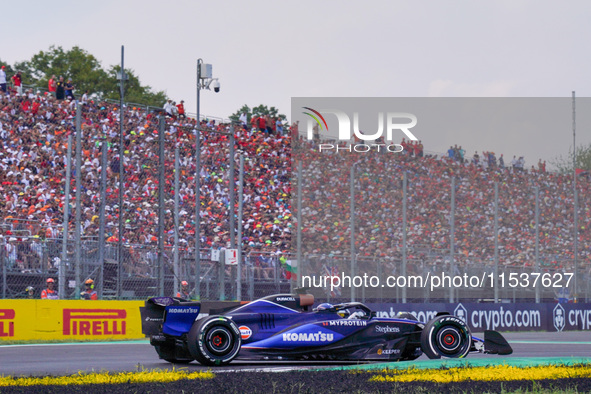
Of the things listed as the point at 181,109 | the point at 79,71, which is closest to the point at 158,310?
the point at 181,109

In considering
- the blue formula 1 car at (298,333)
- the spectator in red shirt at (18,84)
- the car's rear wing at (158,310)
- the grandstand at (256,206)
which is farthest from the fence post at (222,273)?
the spectator in red shirt at (18,84)

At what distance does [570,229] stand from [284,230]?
10997 mm

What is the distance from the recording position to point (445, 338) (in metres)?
12.3

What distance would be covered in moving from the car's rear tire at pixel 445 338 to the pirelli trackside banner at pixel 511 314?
1024cm

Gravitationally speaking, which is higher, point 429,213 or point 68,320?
point 429,213

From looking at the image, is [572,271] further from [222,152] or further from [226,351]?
[226,351]

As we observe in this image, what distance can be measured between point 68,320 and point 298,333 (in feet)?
27.8

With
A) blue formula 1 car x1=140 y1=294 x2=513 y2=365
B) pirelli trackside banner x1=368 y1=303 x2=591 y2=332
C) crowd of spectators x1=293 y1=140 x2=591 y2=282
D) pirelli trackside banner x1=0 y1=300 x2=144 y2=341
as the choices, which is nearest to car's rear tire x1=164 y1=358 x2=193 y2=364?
blue formula 1 car x1=140 y1=294 x2=513 y2=365

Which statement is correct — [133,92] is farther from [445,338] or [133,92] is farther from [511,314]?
[445,338]

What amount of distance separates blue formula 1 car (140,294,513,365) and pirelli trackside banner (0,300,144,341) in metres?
6.89

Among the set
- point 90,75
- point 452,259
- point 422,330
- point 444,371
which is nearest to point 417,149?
point 452,259

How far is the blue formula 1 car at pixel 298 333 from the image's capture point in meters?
11.7

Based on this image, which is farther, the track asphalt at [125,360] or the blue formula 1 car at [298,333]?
the blue formula 1 car at [298,333]

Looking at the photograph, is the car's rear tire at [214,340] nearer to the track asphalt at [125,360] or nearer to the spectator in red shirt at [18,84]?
the track asphalt at [125,360]
